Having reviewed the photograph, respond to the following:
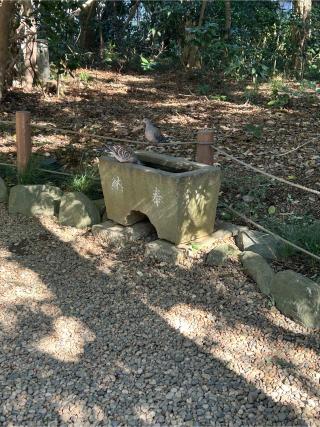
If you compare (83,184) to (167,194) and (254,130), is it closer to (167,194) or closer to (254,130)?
(167,194)

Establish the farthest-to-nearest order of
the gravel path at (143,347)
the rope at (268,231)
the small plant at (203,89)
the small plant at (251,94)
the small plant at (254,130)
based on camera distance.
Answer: the small plant at (203,89) → the small plant at (251,94) → the small plant at (254,130) → the rope at (268,231) → the gravel path at (143,347)

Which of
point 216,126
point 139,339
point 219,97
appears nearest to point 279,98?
point 219,97

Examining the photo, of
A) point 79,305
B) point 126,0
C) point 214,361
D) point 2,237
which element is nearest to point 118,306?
point 79,305

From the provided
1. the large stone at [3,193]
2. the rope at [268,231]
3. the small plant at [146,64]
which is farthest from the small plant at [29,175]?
the small plant at [146,64]

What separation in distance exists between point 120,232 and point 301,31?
23.7 ft

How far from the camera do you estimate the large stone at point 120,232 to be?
13.6 feet

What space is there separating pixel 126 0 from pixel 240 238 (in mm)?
10431

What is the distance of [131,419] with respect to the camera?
2.40 metres

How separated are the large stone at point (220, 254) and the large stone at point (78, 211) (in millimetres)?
1131

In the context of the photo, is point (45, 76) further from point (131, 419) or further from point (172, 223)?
point (131, 419)

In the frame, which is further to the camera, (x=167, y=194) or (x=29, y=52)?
(x=29, y=52)

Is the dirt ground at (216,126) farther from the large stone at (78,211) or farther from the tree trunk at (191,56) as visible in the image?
the large stone at (78,211)

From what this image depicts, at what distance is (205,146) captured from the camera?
4121 millimetres

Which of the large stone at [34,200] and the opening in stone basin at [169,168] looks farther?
the large stone at [34,200]
